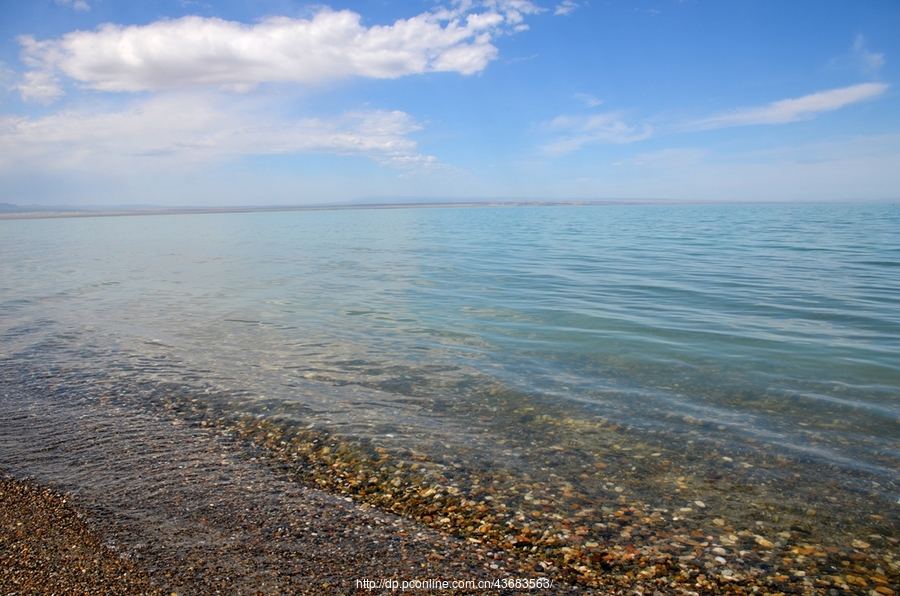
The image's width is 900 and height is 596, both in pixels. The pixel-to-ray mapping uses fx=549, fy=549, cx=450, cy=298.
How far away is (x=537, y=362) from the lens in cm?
Result: 1152

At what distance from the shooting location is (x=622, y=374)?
423 inches

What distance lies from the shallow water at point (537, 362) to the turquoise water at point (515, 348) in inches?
2.3

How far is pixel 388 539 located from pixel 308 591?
3.22 ft

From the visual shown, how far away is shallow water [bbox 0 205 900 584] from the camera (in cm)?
736

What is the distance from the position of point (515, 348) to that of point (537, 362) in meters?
1.10

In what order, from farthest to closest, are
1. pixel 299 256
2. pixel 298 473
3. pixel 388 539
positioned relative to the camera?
pixel 299 256
pixel 298 473
pixel 388 539

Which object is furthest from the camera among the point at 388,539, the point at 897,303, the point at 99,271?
the point at 99,271

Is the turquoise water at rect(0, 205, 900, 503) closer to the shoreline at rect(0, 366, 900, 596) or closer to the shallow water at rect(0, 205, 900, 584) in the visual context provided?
the shallow water at rect(0, 205, 900, 584)

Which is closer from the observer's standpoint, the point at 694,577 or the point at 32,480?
the point at 694,577

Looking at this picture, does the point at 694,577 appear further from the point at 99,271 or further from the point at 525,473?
the point at 99,271

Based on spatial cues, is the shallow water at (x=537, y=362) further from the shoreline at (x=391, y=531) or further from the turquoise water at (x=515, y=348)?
the shoreline at (x=391, y=531)

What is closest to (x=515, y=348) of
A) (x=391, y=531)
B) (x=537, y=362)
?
(x=537, y=362)

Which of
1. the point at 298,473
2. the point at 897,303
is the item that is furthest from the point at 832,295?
the point at 298,473

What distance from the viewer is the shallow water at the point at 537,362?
24.1ft
